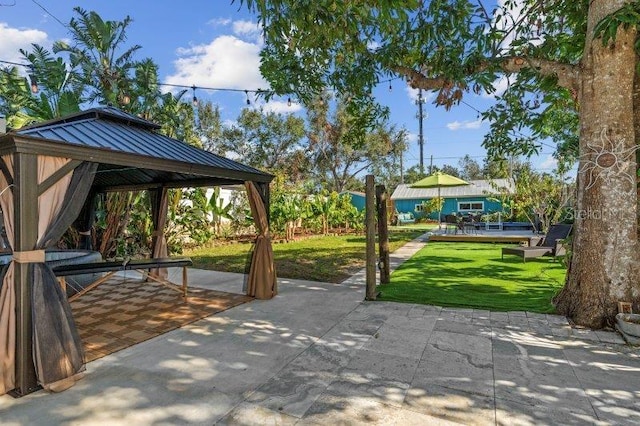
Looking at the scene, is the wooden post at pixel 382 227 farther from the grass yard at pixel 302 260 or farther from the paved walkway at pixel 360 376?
the paved walkway at pixel 360 376

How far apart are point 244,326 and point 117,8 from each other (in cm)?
987

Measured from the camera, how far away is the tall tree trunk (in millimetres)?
4340

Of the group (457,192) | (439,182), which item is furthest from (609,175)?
(457,192)

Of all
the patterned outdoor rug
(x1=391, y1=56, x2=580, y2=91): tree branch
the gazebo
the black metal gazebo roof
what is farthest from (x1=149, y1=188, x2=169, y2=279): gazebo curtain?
(x1=391, y1=56, x2=580, y2=91): tree branch

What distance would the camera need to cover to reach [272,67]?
6.38 metres

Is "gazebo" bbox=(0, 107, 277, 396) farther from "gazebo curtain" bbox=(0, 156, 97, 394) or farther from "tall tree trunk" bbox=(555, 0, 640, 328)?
"tall tree trunk" bbox=(555, 0, 640, 328)

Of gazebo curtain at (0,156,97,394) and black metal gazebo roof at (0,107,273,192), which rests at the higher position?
black metal gazebo roof at (0,107,273,192)

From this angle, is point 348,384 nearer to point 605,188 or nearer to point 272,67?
point 605,188

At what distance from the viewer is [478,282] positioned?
7109mm

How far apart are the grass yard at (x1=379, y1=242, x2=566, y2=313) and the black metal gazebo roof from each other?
350 centimetres

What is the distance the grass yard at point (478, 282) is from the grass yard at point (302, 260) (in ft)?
4.82

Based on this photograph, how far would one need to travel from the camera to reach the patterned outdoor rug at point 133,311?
4.27 m

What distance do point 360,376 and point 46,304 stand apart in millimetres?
2994

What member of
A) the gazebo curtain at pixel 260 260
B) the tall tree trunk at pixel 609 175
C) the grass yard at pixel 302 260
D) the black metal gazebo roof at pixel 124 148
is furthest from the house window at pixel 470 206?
the black metal gazebo roof at pixel 124 148
